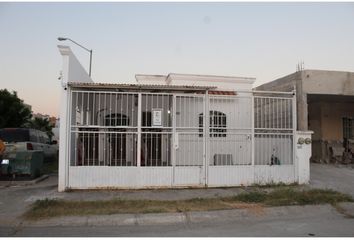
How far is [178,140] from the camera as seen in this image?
11430mm

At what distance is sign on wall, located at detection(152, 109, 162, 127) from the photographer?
11.3 metres

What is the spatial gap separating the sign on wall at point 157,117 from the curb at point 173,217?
3724 millimetres

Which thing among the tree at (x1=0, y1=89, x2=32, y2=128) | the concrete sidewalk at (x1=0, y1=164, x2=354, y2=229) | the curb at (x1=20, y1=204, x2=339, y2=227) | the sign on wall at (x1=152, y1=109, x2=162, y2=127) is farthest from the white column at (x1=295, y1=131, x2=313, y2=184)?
the tree at (x1=0, y1=89, x2=32, y2=128)

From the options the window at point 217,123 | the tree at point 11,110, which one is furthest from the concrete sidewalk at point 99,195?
the tree at point 11,110

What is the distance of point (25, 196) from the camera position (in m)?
10.3

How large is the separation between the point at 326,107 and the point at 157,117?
Answer: 13354mm

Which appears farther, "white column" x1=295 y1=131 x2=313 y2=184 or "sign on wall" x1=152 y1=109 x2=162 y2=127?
"white column" x1=295 y1=131 x2=313 y2=184

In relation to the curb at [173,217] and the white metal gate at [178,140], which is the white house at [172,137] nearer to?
the white metal gate at [178,140]

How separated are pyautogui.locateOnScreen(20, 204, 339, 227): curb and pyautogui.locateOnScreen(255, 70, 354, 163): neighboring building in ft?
28.2

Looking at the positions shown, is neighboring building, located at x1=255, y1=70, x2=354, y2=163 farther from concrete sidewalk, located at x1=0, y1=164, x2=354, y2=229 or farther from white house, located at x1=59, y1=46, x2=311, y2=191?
concrete sidewalk, located at x1=0, y1=164, x2=354, y2=229

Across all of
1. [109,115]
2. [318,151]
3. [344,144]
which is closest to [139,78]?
[109,115]

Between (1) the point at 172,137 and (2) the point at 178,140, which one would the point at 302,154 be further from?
(1) the point at 172,137

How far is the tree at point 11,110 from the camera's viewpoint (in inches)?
1189

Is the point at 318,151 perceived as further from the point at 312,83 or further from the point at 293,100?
the point at 293,100
